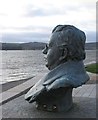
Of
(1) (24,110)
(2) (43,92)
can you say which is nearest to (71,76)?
(2) (43,92)

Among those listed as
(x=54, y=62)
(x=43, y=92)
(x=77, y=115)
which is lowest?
(x=77, y=115)

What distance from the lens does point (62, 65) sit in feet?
20.8

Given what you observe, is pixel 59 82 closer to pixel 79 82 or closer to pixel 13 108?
pixel 79 82

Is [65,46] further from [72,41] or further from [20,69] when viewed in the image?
[20,69]

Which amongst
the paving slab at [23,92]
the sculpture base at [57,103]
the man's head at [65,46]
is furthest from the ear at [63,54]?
the paving slab at [23,92]

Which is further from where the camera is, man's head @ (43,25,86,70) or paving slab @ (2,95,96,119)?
man's head @ (43,25,86,70)

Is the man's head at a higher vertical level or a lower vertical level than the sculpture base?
higher

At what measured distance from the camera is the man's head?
6301 millimetres

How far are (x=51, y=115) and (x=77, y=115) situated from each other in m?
0.48

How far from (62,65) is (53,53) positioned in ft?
0.96

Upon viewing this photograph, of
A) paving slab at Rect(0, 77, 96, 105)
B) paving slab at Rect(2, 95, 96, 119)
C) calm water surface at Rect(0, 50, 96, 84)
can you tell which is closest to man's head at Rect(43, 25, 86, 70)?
paving slab at Rect(2, 95, 96, 119)

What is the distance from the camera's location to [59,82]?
5746 millimetres

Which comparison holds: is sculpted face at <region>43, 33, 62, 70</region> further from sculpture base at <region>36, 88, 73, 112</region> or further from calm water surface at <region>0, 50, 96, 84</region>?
calm water surface at <region>0, 50, 96, 84</region>

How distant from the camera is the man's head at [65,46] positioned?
630 cm
